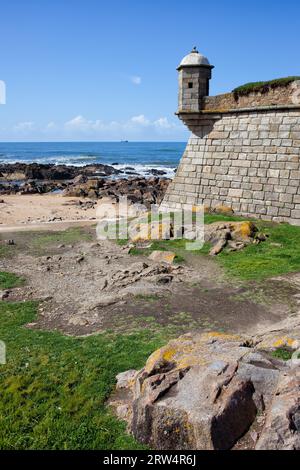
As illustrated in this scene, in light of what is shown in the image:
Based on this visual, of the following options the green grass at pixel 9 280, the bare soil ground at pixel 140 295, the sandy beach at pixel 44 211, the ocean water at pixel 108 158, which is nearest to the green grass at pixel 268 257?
the bare soil ground at pixel 140 295

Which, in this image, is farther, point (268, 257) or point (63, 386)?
point (268, 257)

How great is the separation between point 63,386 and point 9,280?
611 centimetres

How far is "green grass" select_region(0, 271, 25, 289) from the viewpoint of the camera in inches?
411

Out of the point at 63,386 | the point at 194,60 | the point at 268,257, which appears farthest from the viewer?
the point at 194,60

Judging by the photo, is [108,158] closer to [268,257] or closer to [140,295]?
[268,257]

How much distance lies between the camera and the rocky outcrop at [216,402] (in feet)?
12.1

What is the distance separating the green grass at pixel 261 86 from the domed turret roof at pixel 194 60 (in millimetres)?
1794

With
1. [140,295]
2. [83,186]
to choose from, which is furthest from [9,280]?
[83,186]

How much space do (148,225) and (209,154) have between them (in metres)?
4.40

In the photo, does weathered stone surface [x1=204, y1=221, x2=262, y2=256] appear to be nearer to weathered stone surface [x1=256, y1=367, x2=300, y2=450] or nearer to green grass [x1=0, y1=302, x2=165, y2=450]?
green grass [x1=0, y1=302, x2=165, y2=450]

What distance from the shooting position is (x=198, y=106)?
1650 cm

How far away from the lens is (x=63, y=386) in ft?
17.7

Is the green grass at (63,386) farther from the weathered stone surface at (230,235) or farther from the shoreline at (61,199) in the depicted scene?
the shoreline at (61,199)
